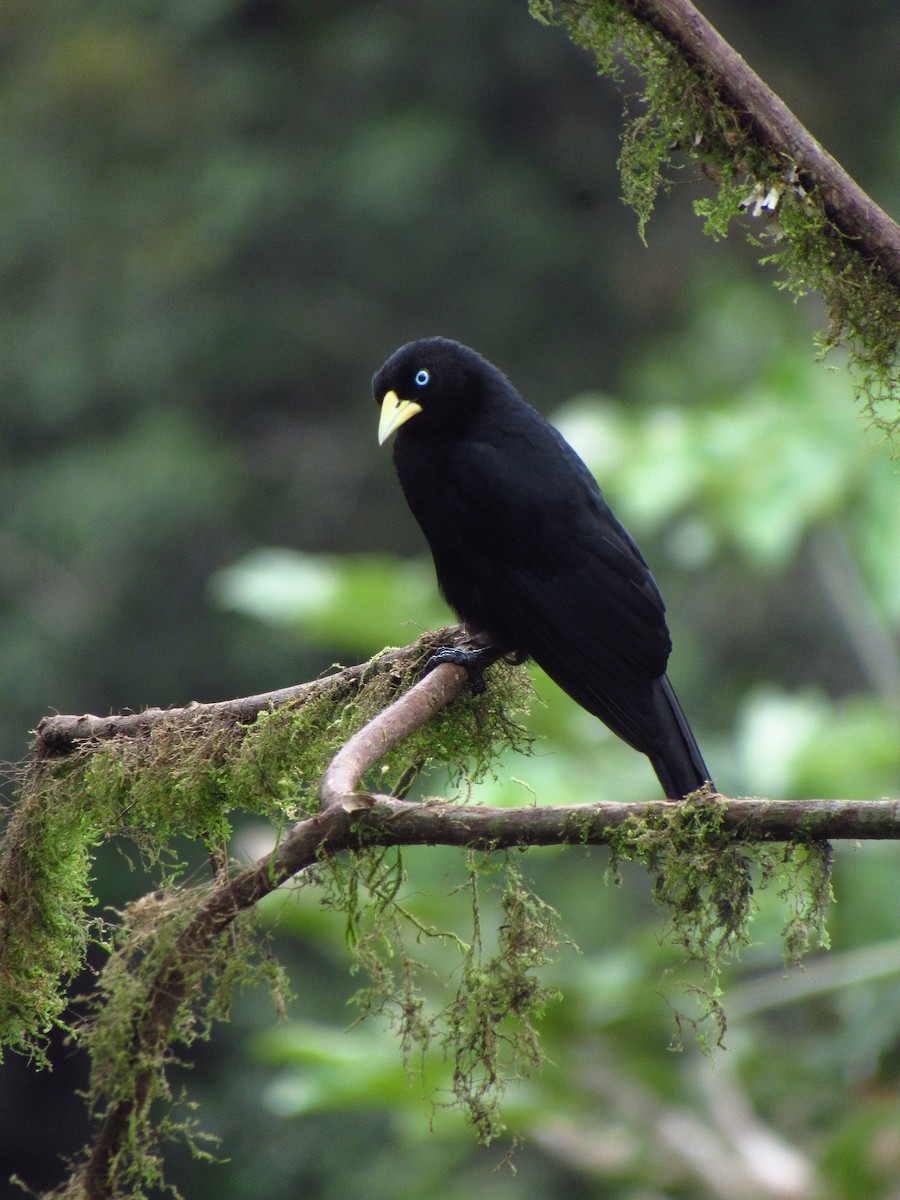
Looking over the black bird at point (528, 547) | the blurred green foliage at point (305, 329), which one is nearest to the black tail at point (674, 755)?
the black bird at point (528, 547)

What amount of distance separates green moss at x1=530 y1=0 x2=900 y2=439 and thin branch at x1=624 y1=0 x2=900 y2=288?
0.01m

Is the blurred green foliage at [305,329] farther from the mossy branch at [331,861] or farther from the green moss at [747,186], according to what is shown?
the green moss at [747,186]

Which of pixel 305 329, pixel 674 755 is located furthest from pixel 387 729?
pixel 305 329

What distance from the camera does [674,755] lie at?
2.71 metres

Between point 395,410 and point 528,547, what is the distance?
435 mm

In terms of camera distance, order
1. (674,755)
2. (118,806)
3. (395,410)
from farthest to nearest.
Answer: (395,410)
(674,755)
(118,806)

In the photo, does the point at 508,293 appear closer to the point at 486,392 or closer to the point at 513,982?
the point at 486,392

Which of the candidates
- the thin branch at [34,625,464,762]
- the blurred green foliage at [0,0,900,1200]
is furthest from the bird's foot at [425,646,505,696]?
the blurred green foliage at [0,0,900,1200]

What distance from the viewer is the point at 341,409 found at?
15.7 metres

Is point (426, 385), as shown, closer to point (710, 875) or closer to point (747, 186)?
point (747, 186)

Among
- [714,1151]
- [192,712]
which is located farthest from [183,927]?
[714,1151]

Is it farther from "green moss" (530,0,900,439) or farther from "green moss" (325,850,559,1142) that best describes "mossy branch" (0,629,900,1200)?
"green moss" (530,0,900,439)

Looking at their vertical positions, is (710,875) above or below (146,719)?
below

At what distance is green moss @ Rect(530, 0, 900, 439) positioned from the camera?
200 centimetres
